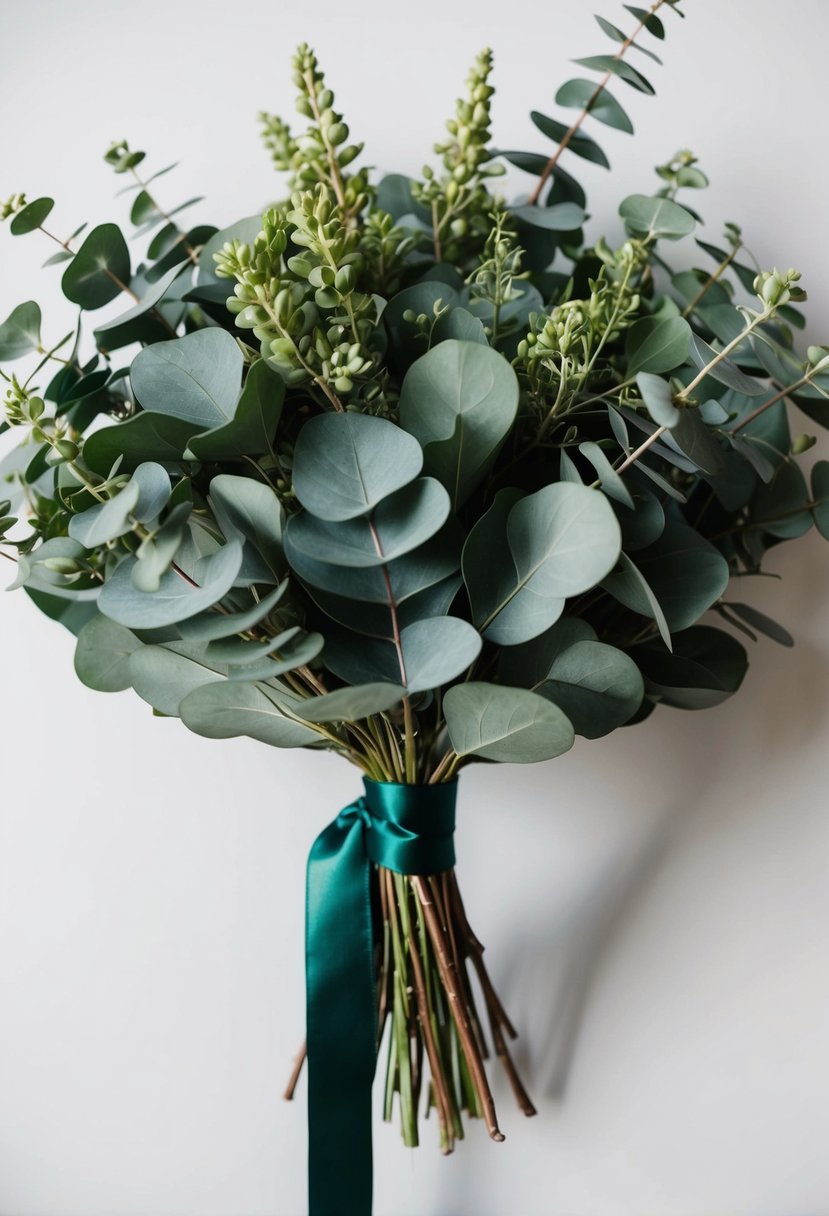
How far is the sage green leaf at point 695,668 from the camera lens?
731 millimetres

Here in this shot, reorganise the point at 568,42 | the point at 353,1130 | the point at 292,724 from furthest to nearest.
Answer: the point at 568,42 → the point at 353,1130 → the point at 292,724

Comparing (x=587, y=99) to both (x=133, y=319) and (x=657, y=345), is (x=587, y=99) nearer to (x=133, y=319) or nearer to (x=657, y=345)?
(x=657, y=345)

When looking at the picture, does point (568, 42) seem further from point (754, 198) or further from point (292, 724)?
point (292, 724)

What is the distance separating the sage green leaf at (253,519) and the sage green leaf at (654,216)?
15.9 inches

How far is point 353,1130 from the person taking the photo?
760mm

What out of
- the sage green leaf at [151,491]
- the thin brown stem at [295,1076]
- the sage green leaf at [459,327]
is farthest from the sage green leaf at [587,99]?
the thin brown stem at [295,1076]

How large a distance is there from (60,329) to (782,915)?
2.88 ft

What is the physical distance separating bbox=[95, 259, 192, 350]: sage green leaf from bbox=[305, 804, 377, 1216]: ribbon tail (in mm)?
422

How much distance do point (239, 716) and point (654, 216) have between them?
51 cm

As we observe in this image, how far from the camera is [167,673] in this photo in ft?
2.19

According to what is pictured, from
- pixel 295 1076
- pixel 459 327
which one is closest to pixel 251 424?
pixel 459 327

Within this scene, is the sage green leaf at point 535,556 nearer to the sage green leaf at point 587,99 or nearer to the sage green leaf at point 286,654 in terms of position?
the sage green leaf at point 286,654

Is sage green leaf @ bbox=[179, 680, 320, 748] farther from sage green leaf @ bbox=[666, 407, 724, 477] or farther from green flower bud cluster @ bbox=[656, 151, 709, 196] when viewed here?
green flower bud cluster @ bbox=[656, 151, 709, 196]

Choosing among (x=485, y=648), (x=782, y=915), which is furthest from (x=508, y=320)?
(x=782, y=915)
